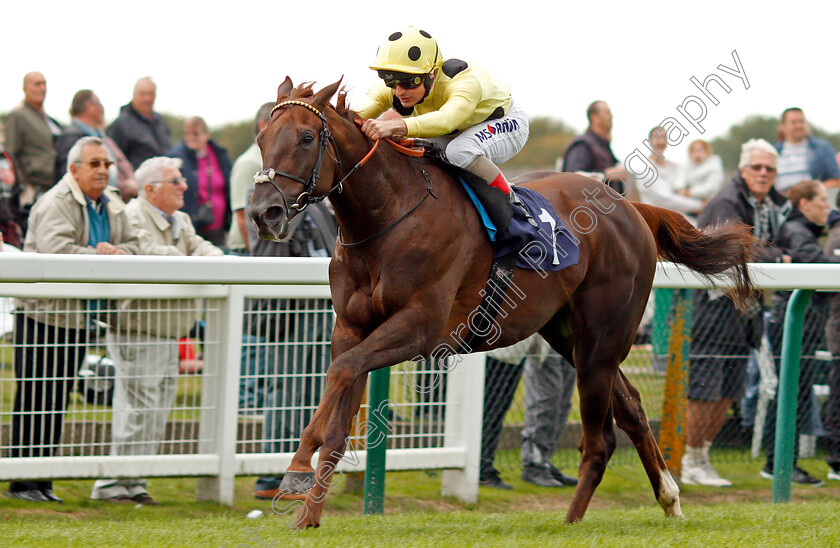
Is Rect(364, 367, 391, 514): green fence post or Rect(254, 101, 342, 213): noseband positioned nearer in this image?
Rect(254, 101, 342, 213): noseband

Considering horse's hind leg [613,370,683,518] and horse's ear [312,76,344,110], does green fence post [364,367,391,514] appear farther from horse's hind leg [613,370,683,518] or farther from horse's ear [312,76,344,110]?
horse's ear [312,76,344,110]

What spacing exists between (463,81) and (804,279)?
2.53 metres

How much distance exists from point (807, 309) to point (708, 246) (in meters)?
2.26

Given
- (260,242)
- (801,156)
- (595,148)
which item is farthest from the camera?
(801,156)

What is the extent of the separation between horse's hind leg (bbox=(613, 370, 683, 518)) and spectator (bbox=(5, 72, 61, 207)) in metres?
4.84

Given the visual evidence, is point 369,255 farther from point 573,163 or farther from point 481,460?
point 573,163

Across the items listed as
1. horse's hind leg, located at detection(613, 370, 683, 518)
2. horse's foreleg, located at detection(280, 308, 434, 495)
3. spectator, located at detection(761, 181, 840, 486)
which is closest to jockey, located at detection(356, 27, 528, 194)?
horse's foreleg, located at detection(280, 308, 434, 495)

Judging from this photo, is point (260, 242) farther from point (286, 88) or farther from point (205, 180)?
point (205, 180)

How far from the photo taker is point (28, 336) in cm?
486

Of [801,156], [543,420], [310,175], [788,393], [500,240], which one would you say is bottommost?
[543,420]

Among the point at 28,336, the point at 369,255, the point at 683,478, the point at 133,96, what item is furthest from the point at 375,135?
the point at 133,96

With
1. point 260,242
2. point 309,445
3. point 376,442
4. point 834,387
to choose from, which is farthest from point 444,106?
point 834,387

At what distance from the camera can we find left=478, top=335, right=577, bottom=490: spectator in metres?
6.46

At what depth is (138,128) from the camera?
340 inches
